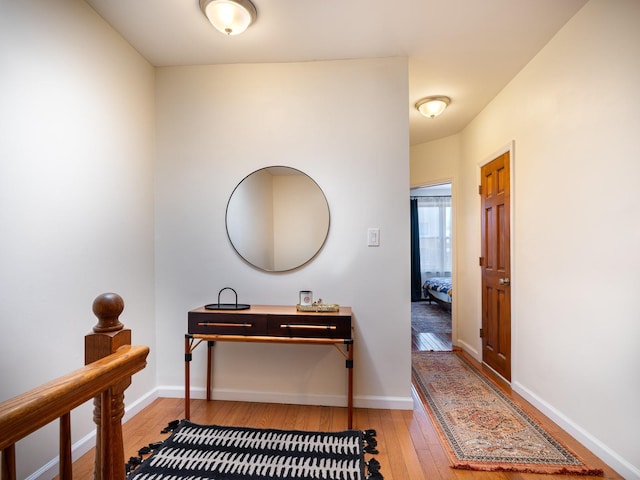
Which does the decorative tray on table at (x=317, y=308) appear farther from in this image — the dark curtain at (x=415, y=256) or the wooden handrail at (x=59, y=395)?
the dark curtain at (x=415, y=256)

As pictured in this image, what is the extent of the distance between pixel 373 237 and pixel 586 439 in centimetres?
170

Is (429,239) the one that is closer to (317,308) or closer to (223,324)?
(317,308)

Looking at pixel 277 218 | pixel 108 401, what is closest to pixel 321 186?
pixel 277 218

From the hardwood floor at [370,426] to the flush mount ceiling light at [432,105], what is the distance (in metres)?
2.53

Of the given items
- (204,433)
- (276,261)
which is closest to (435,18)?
(276,261)

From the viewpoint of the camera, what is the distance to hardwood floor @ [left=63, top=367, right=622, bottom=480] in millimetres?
1761

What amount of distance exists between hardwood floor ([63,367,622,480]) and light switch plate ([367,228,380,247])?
117cm

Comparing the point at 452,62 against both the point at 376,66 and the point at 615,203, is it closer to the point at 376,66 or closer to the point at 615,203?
the point at 376,66

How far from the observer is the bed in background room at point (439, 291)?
6.20 meters

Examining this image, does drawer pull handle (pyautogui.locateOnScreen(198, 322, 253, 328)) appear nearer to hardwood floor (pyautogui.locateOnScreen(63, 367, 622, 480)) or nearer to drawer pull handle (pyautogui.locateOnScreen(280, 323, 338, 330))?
drawer pull handle (pyautogui.locateOnScreen(280, 323, 338, 330))

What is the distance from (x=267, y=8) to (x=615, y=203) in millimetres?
2168

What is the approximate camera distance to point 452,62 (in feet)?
8.62

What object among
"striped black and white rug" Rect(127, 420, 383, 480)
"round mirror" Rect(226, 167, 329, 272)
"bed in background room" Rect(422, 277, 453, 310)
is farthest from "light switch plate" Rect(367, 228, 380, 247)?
"bed in background room" Rect(422, 277, 453, 310)

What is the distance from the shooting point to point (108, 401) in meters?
0.83
